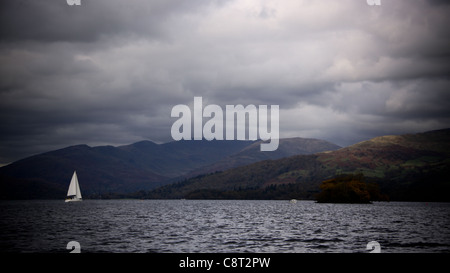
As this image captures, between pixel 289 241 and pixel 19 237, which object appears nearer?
pixel 289 241

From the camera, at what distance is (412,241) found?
73438mm
